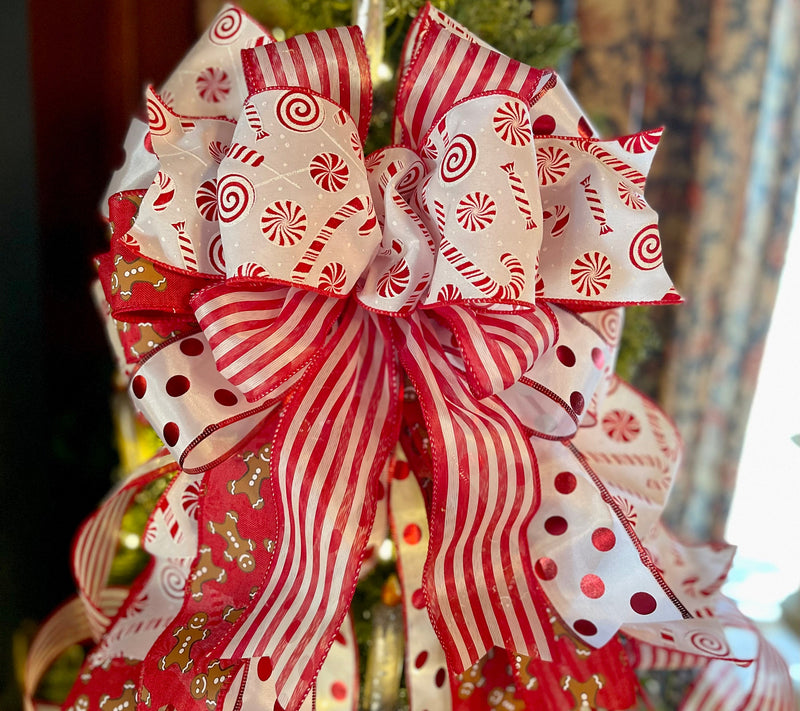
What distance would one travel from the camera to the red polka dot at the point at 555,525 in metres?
0.40

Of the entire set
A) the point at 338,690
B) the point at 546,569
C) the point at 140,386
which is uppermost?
the point at 140,386

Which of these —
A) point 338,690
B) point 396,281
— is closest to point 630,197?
point 396,281

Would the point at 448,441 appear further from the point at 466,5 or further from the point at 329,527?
the point at 466,5

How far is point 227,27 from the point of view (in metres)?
0.41

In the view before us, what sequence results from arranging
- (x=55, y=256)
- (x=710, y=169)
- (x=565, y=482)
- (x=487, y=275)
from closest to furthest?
(x=487, y=275)
(x=565, y=482)
(x=55, y=256)
(x=710, y=169)

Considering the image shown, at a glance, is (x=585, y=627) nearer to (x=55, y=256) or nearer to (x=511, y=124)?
(x=511, y=124)

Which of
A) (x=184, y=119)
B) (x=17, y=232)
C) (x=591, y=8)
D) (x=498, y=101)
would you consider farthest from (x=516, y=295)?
(x=591, y=8)

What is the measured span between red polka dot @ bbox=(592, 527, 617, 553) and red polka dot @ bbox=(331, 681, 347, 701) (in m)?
0.21

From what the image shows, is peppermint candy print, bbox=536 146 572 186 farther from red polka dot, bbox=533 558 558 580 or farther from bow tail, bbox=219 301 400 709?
red polka dot, bbox=533 558 558 580

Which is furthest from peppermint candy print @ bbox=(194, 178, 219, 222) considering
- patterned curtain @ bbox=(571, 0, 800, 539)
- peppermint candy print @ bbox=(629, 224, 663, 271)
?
patterned curtain @ bbox=(571, 0, 800, 539)

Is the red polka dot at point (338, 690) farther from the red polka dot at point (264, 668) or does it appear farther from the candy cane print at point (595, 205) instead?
the candy cane print at point (595, 205)

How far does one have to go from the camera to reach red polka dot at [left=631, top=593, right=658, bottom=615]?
0.37 metres

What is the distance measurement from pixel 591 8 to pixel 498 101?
3.12 feet

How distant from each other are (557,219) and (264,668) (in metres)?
0.29
